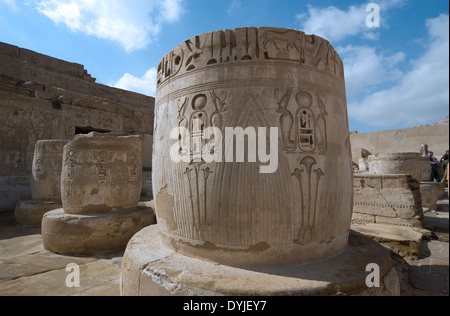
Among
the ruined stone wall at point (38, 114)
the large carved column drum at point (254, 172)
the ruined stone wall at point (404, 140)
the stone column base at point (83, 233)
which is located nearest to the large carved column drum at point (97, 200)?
the stone column base at point (83, 233)

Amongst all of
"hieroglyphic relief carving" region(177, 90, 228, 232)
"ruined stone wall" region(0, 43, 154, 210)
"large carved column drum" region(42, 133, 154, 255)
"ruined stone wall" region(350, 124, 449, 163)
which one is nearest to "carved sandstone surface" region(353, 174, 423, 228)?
"large carved column drum" region(42, 133, 154, 255)

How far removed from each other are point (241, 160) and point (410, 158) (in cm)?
657

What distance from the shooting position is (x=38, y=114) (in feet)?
25.6

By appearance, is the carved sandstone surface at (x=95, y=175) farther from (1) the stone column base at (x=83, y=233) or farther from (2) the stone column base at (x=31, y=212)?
(2) the stone column base at (x=31, y=212)

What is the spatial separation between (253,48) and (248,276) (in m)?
1.45

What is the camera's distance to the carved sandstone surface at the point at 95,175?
373 cm

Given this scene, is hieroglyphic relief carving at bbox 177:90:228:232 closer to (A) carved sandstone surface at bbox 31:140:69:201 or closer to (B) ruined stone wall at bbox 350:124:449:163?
(A) carved sandstone surface at bbox 31:140:69:201

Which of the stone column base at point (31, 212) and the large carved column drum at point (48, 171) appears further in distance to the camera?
the large carved column drum at point (48, 171)

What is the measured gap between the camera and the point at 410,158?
6.38 metres

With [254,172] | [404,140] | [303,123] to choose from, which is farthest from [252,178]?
[404,140]

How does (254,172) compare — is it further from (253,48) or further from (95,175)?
(95,175)

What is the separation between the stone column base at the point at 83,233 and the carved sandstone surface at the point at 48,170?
6.49 ft
